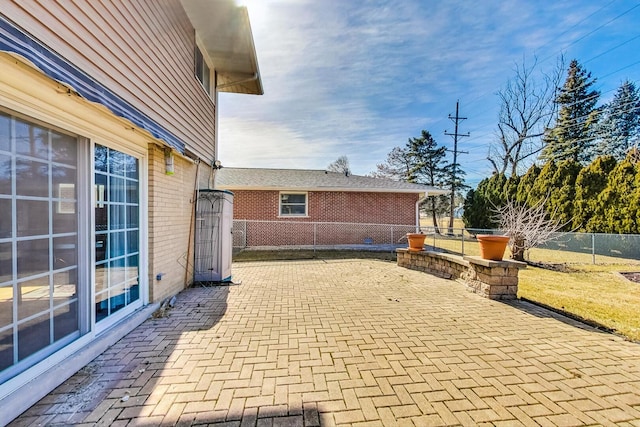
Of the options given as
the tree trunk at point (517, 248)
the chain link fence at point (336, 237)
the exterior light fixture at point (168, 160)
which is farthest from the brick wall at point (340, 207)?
the exterior light fixture at point (168, 160)


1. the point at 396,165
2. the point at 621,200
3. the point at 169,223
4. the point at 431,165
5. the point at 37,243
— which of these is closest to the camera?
the point at 37,243

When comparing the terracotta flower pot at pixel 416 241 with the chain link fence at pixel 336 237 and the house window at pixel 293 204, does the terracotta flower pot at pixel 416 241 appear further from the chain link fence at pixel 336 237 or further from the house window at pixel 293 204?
the house window at pixel 293 204

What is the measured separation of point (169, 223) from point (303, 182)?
8590 millimetres

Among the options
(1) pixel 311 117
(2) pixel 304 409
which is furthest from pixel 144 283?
(1) pixel 311 117

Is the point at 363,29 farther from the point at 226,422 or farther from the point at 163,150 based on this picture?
the point at 226,422

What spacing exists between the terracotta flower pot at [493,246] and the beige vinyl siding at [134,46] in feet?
19.7

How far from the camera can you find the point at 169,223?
4766 millimetres

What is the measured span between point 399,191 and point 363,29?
6937mm

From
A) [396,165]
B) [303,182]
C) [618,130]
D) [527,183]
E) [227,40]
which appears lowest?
[303,182]

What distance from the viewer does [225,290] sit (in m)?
5.57

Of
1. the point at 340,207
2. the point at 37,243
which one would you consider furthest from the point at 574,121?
the point at 37,243

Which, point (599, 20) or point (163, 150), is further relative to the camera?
point (599, 20)

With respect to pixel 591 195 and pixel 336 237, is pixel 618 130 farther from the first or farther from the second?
pixel 336 237

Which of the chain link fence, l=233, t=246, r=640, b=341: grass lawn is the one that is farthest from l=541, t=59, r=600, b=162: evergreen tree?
l=233, t=246, r=640, b=341: grass lawn
